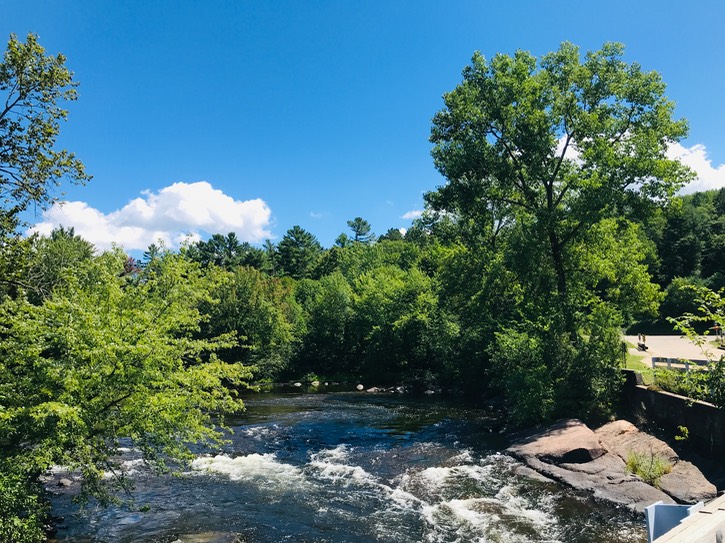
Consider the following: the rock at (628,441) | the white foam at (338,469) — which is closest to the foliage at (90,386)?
the white foam at (338,469)

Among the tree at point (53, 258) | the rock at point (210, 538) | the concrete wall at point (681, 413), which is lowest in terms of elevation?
the rock at point (210, 538)

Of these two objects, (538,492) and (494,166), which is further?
(494,166)

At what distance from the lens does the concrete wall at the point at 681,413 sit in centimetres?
1432

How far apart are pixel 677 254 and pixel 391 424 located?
51.2m

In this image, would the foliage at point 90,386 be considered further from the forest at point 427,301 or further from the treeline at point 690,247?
the treeline at point 690,247

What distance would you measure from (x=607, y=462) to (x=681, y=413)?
304 cm

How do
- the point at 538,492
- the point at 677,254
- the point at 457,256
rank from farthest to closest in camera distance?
the point at 677,254 → the point at 457,256 → the point at 538,492

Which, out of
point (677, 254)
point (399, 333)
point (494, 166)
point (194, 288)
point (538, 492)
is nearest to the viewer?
point (194, 288)

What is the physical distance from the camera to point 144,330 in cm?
1090

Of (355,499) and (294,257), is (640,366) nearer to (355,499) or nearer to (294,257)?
(355,499)

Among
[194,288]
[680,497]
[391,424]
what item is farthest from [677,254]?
[194,288]

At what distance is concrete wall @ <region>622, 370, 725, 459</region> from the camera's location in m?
14.3

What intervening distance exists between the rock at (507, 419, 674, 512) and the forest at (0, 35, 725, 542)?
2511mm

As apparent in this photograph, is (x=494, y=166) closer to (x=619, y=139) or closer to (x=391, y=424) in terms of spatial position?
(x=619, y=139)
